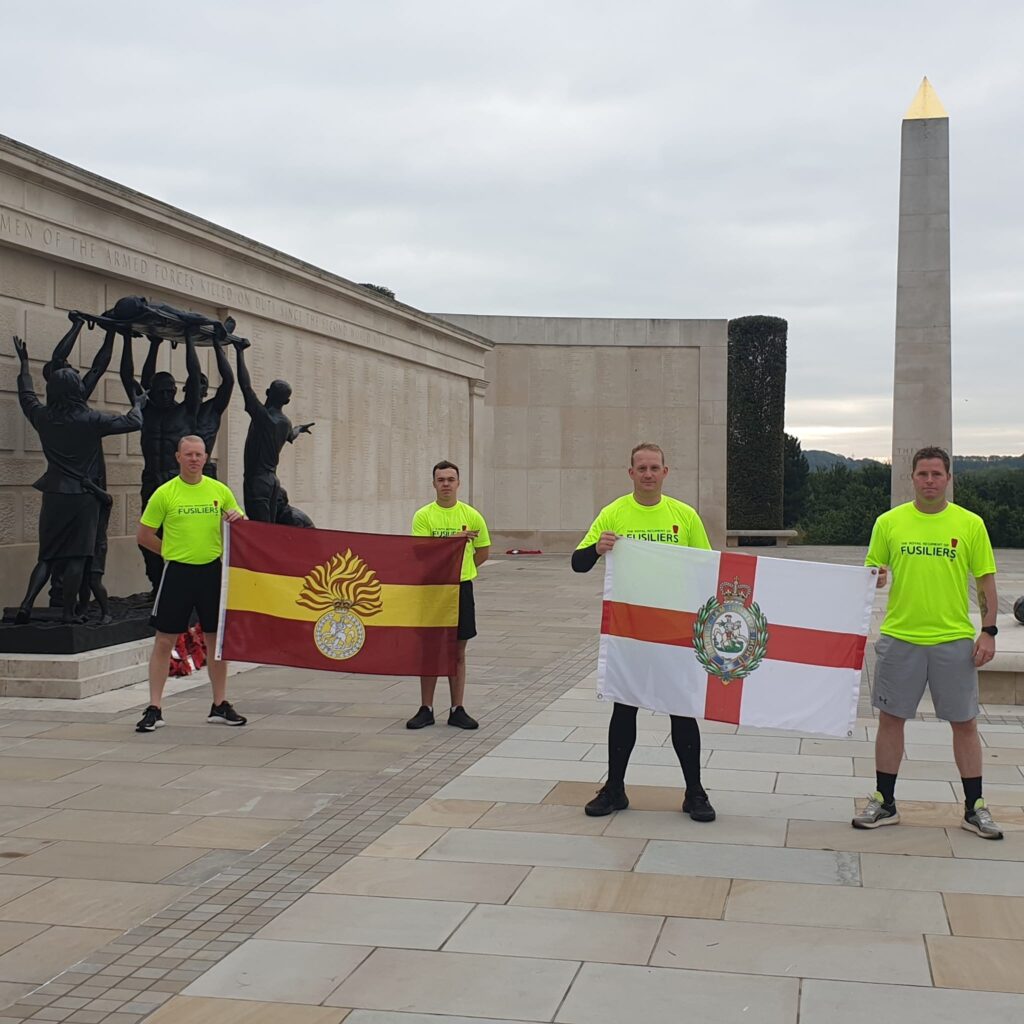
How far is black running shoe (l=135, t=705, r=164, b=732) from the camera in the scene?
868cm

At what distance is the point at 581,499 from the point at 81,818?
24.1 meters

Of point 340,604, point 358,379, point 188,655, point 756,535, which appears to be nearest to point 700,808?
point 340,604

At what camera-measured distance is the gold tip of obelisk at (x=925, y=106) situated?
17.2m

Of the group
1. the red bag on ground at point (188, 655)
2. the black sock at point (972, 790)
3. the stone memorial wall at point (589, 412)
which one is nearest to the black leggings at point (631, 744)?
the black sock at point (972, 790)

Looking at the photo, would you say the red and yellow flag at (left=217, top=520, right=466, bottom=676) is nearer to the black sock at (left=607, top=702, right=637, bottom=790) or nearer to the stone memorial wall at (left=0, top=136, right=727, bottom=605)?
the black sock at (left=607, top=702, right=637, bottom=790)

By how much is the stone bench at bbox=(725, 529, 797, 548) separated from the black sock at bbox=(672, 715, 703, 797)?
2605 centimetres

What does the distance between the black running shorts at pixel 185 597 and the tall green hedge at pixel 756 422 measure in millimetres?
26336

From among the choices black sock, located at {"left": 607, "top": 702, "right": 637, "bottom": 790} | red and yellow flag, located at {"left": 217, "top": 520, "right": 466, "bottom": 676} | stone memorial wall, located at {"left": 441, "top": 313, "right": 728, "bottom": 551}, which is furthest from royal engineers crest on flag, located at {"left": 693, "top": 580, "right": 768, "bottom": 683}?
stone memorial wall, located at {"left": 441, "top": 313, "right": 728, "bottom": 551}

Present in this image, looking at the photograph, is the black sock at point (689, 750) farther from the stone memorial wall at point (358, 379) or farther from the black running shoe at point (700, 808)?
the stone memorial wall at point (358, 379)

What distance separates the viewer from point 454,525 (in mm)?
9133

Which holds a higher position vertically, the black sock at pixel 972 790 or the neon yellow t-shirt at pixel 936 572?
the neon yellow t-shirt at pixel 936 572

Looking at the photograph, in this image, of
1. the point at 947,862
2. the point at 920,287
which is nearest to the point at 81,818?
the point at 947,862

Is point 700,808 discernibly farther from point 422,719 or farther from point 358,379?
point 358,379

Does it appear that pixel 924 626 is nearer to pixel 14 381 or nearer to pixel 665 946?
pixel 665 946
